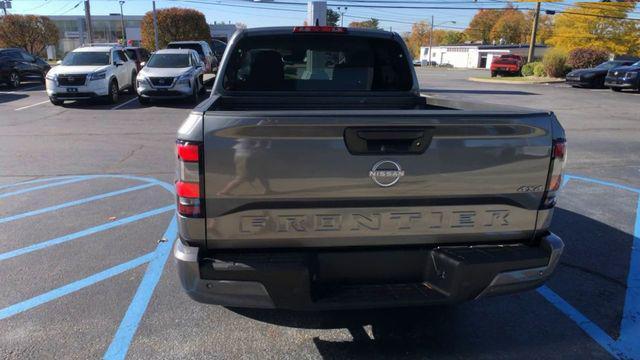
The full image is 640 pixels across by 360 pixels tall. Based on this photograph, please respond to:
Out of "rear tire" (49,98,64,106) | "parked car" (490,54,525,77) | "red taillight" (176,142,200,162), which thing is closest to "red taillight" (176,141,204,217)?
"red taillight" (176,142,200,162)

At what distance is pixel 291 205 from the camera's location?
2619 mm

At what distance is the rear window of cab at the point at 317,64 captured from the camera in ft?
14.3

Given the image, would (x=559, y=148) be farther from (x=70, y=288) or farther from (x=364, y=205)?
(x=70, y=288)

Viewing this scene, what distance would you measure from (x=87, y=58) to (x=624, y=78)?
78.0ft

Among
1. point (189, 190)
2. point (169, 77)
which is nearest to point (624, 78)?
point (169, 77)

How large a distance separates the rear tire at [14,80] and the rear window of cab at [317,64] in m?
22.3

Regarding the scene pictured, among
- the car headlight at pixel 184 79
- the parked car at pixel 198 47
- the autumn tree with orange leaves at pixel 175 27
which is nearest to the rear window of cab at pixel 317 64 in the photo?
the car headlight at pixel 184 79

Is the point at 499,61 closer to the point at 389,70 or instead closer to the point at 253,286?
the point at 389,70

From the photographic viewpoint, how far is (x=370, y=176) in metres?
2.61

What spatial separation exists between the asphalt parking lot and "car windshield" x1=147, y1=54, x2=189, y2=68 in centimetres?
995

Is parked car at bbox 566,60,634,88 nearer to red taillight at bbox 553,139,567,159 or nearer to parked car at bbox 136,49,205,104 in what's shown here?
parked car at bbox 136,49,205,104

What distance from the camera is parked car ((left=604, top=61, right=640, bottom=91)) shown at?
78.3ft

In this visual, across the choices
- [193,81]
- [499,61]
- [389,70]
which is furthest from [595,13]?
[389,70]

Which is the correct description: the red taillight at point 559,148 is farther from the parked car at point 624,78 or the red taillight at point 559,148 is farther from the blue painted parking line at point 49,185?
the parked car at point 624,78
